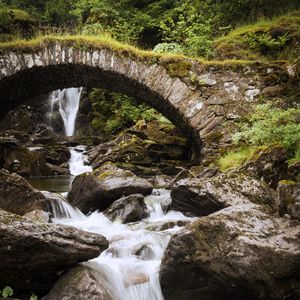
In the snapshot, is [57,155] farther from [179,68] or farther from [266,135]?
[266,135]

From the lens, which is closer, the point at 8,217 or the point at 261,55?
the point at 8,217

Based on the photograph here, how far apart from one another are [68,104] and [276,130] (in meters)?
15.1

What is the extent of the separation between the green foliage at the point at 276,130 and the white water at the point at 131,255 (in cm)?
190

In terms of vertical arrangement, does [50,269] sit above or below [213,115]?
below

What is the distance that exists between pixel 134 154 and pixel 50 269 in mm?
7544

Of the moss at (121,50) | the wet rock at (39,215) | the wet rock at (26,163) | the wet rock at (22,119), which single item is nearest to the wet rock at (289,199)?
the wet rock at (39,215)

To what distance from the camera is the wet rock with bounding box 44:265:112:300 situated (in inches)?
127

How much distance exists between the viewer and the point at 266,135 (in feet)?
20.3

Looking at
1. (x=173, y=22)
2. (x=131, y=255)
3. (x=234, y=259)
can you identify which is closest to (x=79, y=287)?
(x=131, y=255)

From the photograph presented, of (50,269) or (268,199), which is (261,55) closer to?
(268,199)

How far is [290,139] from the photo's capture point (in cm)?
569

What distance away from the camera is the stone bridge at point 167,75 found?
7879mm

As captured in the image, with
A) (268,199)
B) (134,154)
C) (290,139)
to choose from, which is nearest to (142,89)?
(134,154)

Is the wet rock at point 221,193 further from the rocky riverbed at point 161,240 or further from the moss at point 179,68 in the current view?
the moss at point 179,68
